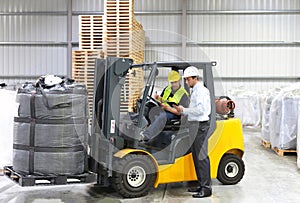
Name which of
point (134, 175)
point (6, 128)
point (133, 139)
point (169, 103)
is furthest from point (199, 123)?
point (6, 128)

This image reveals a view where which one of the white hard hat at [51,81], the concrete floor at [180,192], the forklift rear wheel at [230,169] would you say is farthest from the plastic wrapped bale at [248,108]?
the white hard hat at [51,81]

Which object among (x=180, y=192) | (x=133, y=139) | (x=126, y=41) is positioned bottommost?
(x=180, y=192)

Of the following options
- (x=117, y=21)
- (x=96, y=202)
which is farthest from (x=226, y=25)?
(x=96, y=202)

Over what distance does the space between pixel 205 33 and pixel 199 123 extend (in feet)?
33.3

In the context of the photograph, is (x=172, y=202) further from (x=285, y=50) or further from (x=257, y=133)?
(x=285, y=50)

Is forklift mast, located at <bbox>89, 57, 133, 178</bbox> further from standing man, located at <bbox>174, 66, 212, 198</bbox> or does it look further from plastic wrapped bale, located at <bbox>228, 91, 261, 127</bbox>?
plastic wrapped bale, located at <bbox>228, 91, 261, 127</bbox>

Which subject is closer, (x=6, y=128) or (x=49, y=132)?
(x=49, y=132)

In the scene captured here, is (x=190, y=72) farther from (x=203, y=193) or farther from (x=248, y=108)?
(x=248, y=108)

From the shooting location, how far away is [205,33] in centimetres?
1495

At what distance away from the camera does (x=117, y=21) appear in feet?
36.5

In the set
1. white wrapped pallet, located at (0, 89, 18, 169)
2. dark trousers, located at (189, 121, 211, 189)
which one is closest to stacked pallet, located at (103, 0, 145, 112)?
dark trousers, located at (189, 121, 211, 189)

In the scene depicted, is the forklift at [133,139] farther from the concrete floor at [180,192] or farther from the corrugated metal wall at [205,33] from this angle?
the corrugated metal wall at [205,33]

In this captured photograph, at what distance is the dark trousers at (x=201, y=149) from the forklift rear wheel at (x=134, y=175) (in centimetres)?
55

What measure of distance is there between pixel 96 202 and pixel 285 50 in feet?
37.9
